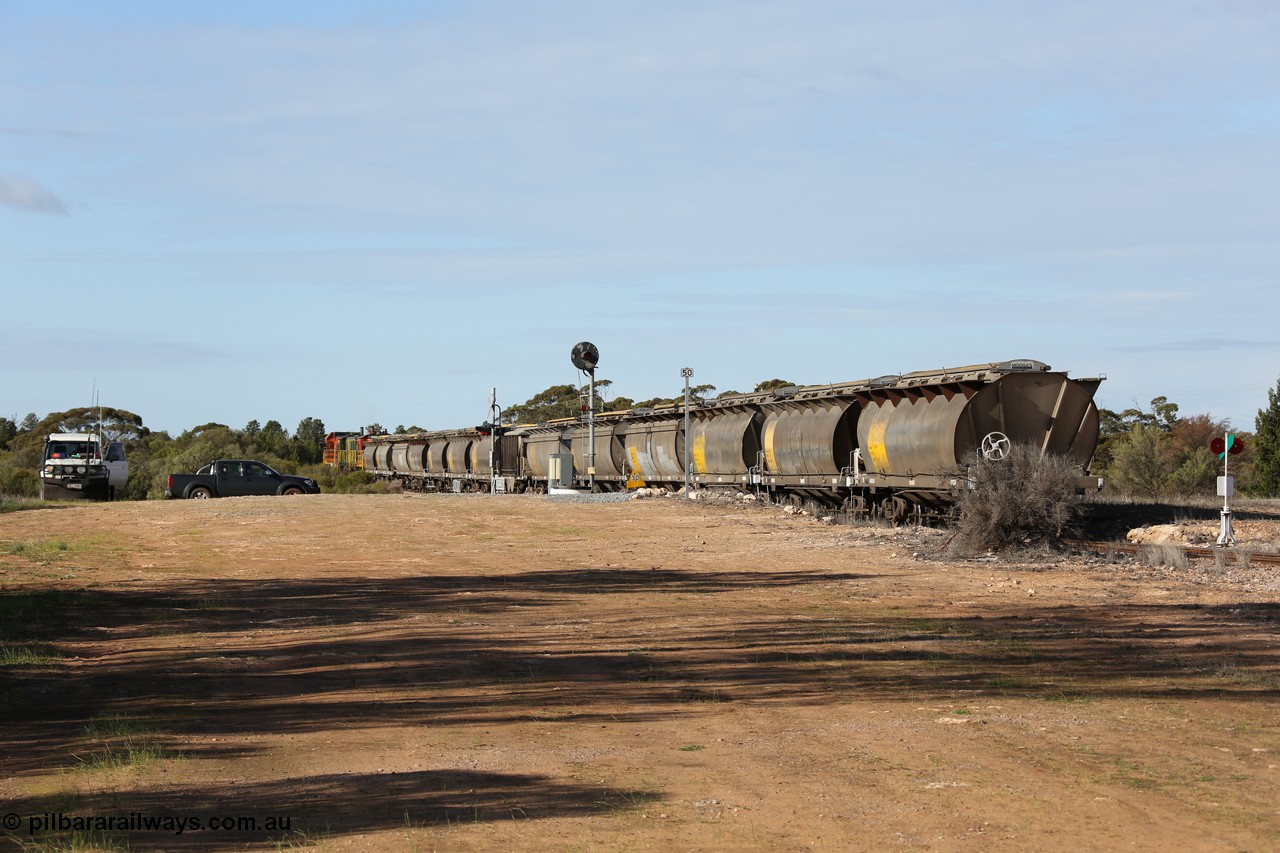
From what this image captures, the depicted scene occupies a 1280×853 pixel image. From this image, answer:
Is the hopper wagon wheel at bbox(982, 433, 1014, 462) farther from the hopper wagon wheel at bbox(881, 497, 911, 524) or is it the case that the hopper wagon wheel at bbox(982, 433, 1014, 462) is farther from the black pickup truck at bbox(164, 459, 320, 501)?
the black pickup truck at bbox(164, 459, 320, 501)

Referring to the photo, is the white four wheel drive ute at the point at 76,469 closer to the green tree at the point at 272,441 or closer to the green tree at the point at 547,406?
the green tree at the point at 272,441

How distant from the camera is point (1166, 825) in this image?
20.5 feet

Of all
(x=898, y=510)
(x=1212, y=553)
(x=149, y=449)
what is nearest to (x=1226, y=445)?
(x=1212, y=553)

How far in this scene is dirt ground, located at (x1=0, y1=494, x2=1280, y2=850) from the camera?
6469 millimetres

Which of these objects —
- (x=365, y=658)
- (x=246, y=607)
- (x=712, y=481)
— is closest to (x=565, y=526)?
(x=712, y=481)

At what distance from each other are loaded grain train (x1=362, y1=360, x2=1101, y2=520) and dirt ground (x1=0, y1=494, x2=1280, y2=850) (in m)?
5.26

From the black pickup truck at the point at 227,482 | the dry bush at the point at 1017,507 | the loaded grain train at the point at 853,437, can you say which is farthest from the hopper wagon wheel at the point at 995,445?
the black pickup truck at the point at 227,482

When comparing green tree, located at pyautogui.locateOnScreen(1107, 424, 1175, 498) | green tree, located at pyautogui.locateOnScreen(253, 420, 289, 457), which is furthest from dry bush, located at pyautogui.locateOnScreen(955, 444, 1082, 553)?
green tree, located at pyautogui.locateOnScreen(253, 420, 289, 457)

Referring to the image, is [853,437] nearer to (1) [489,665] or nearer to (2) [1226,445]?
(2) [1226,445]

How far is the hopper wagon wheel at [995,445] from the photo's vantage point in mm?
23500

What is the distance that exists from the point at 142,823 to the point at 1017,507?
1722cm

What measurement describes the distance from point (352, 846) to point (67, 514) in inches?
1217

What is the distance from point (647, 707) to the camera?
31.0ft

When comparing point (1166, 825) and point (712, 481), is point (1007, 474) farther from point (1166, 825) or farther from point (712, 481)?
point (712, 481)
